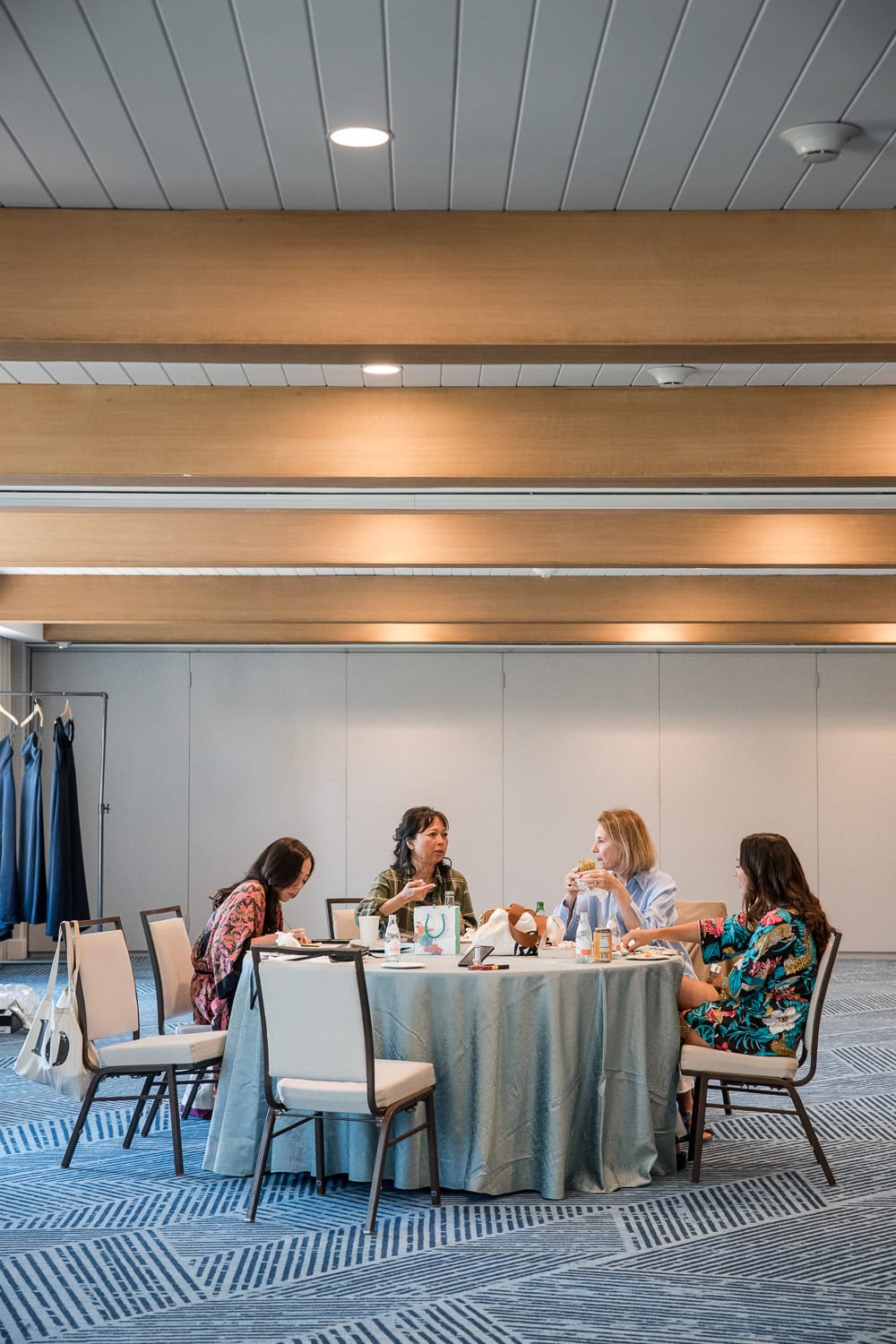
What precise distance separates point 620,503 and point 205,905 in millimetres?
6939

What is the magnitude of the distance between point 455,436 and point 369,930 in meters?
2.00

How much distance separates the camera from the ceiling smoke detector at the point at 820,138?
10.5 feet

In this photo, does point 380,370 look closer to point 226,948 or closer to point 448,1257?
point 226,948

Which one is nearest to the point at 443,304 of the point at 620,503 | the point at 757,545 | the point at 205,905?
the point at 620,503

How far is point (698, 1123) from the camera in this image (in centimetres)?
489

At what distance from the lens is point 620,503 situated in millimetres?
6816

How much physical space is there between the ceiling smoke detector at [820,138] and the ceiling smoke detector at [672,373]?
61.9 inches

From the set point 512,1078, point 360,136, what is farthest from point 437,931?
point 360,136

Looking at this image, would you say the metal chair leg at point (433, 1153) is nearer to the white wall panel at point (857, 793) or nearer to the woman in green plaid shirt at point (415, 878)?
the woman in green plaid shirt at point (415, 878)

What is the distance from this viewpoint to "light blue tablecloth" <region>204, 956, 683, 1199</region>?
4707 millimetres

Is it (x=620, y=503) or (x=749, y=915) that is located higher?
(x=620, y=503)

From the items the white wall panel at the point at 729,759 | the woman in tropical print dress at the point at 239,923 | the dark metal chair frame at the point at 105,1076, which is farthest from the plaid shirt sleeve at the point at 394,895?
the white wall panel at the point at 729,759

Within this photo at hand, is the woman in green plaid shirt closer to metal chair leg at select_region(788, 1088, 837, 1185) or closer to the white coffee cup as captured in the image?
the white coffee cup

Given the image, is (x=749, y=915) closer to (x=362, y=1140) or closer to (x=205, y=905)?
(x=362, y=1140)
